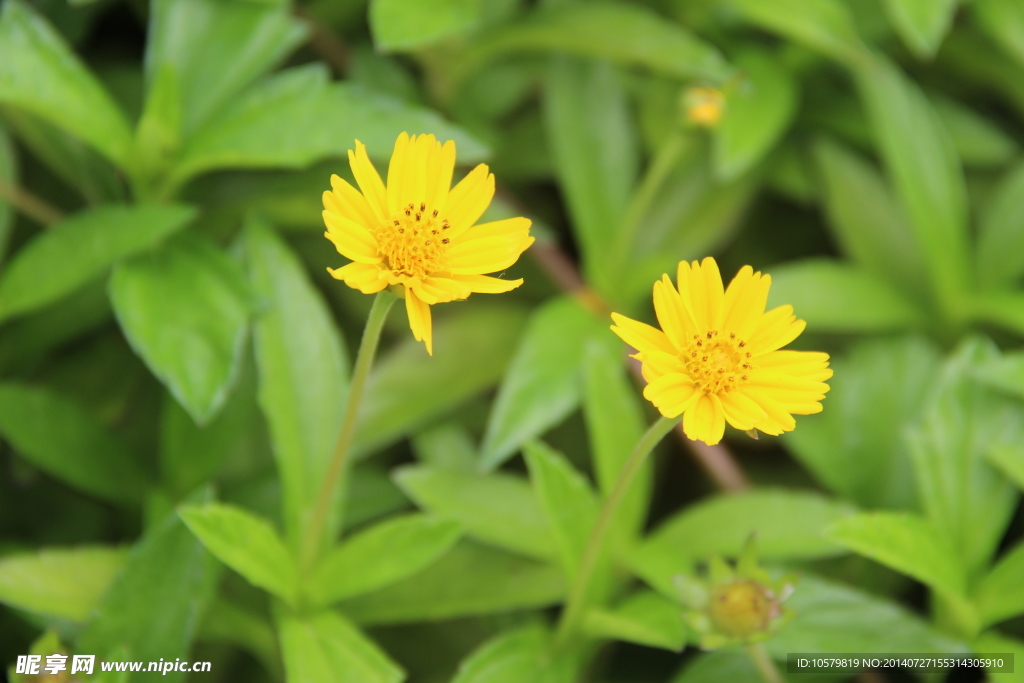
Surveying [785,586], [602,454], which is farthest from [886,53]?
[785,586]

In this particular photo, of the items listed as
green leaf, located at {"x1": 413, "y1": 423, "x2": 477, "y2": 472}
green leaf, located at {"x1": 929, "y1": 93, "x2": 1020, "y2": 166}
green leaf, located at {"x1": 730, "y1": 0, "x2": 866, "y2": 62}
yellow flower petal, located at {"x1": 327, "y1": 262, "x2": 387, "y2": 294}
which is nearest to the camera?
yellow flower petal, located at {"x1": 327, "y1": 262, "x2": 387, "y2": 294}

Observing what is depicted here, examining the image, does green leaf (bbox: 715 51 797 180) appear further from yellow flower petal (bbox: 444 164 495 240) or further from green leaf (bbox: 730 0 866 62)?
yellow flower petal (bbox: 444 164 495 240)

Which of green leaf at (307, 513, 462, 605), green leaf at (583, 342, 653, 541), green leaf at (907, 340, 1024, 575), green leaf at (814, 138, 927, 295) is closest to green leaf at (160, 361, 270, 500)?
green leaf at (307, 513, 462, 605)

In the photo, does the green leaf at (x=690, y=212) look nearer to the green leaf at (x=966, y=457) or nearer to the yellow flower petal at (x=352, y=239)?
the green leaf at (x=966, y=457)

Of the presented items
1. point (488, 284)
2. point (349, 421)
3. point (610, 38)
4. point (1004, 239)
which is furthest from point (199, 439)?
point (1004, 239)

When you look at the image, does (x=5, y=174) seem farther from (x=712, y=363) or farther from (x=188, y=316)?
(x=712, y=363)
